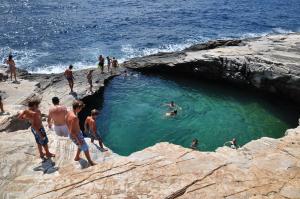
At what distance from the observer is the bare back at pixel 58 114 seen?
15.0 m

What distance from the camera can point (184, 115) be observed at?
29422mm

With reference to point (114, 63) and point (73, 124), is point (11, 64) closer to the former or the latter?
point (114, 63)

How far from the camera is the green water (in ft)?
86.7

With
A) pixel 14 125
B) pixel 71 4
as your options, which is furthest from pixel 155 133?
pixel 71 4

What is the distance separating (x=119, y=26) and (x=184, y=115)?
29.3 m

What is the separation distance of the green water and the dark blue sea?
9777 mm

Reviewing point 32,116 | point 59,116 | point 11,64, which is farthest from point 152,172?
point 11,64

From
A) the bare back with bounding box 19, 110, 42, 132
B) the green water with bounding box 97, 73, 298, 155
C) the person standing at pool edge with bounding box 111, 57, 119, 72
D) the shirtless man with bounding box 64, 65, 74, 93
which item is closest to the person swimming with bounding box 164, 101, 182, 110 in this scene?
the green water with bounding box 97, 73, 298, 155

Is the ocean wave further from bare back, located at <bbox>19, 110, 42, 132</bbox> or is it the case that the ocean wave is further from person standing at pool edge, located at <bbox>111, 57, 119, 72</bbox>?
bare back, located at <bbox>19, 110, 42, 132</bbox>

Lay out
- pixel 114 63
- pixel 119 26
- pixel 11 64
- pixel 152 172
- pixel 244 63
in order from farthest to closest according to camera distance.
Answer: pixel 119 26, pixel 114 63, pixel 244 63, pixel 11 64, pixel 152 172

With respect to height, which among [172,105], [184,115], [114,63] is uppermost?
[114,63]

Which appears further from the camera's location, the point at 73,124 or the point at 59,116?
the point at 59,116

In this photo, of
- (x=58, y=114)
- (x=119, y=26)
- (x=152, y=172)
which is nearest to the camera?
(x=152, y=172)

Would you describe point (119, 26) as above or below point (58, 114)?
below
